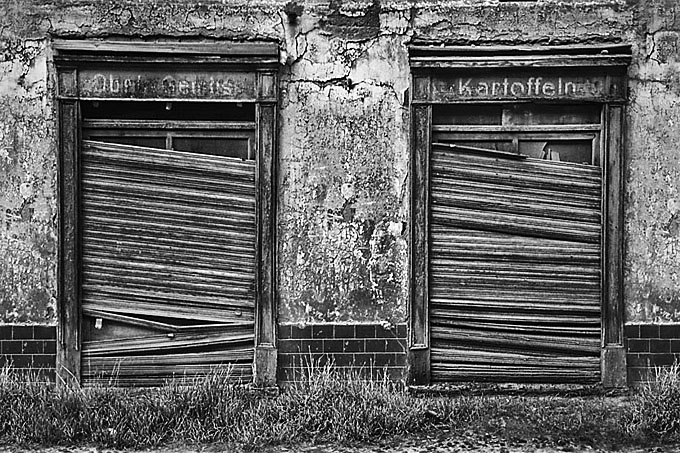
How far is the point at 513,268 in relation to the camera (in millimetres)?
A: 7723

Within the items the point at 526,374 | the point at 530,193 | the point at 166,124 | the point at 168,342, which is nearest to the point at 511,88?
the point at 530,193

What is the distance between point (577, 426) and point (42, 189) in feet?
16.9

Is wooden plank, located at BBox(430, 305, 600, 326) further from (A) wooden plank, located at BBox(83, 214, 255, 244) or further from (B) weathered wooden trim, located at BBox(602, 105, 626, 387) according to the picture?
Answer: (A) wooden plank, located at BBox(83, 214, 255, 244)

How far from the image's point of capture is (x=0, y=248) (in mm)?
7547

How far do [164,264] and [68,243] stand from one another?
88cm

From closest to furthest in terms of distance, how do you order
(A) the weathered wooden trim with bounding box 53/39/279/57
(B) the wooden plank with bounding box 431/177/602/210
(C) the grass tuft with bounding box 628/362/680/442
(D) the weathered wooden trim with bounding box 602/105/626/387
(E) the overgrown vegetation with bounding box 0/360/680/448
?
(E) the overgrown vegetation with bounding box 0/360/680/448
(C) the grass tuft with bounding box 628/362/680/442
(A) the weathered wooden trim with bounding box 53/39/279/57
(D) the weathered wooden trim with bounding box 602/105/626/387
(B) the wooden plank with bounding box 431/177/602/210

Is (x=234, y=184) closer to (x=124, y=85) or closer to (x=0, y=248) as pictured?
(x=124, y=85)

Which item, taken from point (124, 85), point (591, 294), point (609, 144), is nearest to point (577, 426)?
point (591, 294)

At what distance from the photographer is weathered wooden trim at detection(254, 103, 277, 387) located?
24.8 feet

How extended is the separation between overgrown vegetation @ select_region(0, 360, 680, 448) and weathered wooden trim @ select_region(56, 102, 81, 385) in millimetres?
420

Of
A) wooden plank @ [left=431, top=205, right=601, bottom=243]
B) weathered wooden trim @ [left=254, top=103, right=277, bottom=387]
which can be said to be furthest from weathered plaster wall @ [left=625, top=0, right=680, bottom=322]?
weathered wooden trim @ [left=254, top=103, right=277, bottom=387]

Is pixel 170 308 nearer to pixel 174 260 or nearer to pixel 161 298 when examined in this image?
pixel 161 298

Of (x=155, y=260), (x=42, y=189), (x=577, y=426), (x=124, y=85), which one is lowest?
(x=577, y=426)

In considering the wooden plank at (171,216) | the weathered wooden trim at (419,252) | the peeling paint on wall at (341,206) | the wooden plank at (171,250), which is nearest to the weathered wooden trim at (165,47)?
the peeling paint on wall at (341,206)
